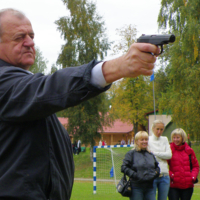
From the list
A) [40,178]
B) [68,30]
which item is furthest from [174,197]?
[68,30]

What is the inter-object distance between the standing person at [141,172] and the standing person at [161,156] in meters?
0.48

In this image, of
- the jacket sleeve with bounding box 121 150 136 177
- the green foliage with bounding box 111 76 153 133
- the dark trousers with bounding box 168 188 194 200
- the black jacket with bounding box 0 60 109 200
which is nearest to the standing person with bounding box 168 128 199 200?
the dark trousers with bounding box 168 188 194 200

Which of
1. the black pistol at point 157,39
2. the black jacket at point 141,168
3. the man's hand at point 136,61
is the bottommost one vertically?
the black jacket at point 141,168

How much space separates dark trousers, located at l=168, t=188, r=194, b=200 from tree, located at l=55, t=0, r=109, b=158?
2218 cm

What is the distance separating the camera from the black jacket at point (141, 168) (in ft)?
21.5

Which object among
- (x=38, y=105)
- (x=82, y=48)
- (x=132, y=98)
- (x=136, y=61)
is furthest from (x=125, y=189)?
(x=132, y=98)

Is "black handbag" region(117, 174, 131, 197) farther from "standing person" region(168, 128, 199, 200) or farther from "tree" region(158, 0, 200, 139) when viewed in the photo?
"tree" region(158, 0, 200, 139)

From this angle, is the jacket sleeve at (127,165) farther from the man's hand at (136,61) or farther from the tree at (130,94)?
the tree at (130,94)

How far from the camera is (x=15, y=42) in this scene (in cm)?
197

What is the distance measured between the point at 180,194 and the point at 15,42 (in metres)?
6.35

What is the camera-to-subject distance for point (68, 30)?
29594mm

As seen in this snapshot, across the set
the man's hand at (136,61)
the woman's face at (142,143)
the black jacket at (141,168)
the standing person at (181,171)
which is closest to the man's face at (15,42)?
the man's hand at (136,61)

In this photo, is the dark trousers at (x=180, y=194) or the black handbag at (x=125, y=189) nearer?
the black handbag at (x=125, y=189)

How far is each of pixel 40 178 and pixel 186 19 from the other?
18.4 meters
